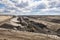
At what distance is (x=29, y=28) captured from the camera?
371 cm

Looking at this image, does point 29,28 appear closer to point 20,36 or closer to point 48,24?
point 20,36

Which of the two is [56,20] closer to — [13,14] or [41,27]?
[41,27]

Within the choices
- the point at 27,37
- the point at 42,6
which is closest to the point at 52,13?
the point at 42,6

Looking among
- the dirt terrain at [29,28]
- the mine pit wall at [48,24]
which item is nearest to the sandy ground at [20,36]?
the dirt terrain at [29,28]

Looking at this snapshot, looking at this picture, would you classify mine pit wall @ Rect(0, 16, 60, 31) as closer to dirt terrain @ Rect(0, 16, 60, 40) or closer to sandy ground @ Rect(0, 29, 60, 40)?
dirt terrain @ Rect(0, 16, 60, 40)

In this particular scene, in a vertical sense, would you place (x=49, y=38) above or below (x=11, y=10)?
below

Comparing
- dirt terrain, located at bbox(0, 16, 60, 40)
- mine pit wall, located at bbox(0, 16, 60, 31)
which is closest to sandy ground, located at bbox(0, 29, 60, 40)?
dirt terrain, located at bbox(0, 16, 60, 40)

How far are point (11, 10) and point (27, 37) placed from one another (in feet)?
2.84

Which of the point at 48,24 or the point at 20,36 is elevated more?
the point at 48,24

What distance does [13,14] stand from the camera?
12.5 ft

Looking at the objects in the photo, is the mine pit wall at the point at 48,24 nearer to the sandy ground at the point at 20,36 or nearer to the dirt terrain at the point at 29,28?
the dirt terrain at the point at 29,28

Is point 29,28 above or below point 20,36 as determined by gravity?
above

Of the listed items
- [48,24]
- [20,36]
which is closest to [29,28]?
[20,36]

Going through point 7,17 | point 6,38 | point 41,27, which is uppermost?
point 7,17
